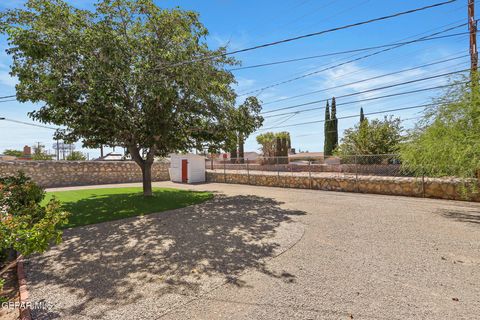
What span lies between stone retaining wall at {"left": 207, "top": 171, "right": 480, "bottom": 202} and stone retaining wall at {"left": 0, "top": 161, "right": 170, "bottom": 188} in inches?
445

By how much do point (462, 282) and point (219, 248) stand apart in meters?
4.34

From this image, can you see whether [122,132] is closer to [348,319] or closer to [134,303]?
[134,303]

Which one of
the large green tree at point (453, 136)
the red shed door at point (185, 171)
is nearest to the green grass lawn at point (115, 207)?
the large green tree at point (453, 136)

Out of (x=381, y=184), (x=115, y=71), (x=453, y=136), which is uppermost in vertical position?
(x=115, y=71)

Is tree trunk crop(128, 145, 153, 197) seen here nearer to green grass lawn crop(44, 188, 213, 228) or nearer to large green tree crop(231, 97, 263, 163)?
green grass lawn crop(44, 188, 213, 228)

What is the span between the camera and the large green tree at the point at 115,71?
30.2 ft

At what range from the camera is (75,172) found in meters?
20.9

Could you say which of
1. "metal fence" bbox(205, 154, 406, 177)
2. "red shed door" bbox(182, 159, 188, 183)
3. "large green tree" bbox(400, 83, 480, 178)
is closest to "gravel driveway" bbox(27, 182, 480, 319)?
"large green tree" bbox(400, 83, 480, 178)

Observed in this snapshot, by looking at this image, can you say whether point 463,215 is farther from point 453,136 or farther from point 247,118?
point 247,118

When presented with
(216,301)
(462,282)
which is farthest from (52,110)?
(462,282)

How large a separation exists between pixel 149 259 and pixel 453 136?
→ 907 centimetres

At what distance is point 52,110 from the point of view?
33.7 feet

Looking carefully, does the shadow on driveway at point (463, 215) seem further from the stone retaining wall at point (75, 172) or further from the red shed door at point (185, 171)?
the stone retaining wall at point (75, 172)

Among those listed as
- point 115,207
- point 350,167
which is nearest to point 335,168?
point 350,167
